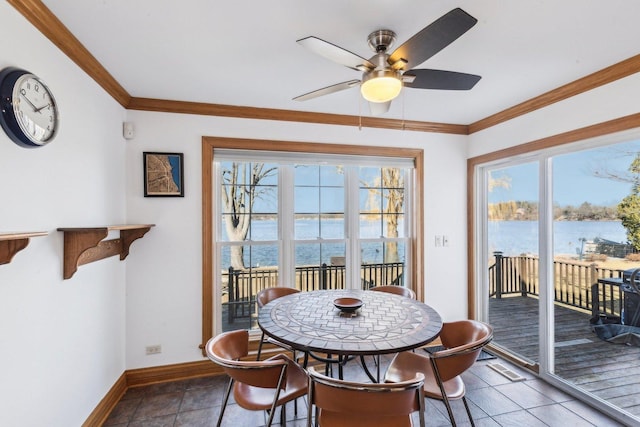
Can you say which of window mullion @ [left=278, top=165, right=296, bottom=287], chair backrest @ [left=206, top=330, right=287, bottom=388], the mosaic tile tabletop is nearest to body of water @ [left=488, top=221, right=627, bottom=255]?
the mosaic tile tabletop

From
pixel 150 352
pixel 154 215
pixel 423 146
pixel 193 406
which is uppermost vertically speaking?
pixel 423 146

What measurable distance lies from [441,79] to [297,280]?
2344 millimetres

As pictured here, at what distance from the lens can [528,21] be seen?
5.69 feet

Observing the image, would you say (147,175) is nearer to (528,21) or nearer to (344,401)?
(344,401)

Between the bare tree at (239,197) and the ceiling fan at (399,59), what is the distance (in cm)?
138

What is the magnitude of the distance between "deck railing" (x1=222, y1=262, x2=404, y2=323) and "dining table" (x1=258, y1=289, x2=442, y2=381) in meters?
0.87

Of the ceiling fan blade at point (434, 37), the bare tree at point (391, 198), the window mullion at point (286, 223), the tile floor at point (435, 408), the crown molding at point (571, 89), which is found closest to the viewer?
the ceiling fan blade at point (434, 37)

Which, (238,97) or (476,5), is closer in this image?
(476,5)

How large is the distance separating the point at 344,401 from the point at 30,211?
5.75ft

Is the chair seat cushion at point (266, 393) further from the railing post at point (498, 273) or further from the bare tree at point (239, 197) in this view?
the railing post at point (498, 273)

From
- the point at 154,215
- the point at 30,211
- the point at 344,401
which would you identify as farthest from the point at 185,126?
the point at 344,401

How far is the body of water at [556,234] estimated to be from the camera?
2.44 m

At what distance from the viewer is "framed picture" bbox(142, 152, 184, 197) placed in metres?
2.85

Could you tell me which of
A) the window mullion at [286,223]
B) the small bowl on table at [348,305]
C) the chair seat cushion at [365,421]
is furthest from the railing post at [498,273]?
the chair seat cushion at [365,421]
